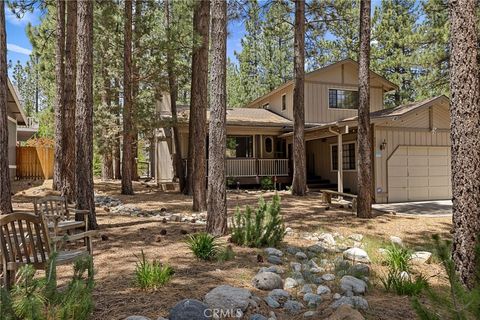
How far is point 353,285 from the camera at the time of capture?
183 inches

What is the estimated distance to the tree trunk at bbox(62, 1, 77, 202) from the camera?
11031 mm

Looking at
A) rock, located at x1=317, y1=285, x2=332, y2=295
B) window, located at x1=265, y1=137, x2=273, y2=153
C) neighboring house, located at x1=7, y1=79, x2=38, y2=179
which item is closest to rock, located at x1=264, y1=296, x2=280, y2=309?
rock, located at x1=317, y1=285, x2=332, y2=295

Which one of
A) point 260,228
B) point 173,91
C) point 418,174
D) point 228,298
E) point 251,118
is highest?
point 173,91

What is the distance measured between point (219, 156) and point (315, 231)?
9.67 feet

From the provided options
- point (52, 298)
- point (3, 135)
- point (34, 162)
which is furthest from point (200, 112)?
point (34, 162)

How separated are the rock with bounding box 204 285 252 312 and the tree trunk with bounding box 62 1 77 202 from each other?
835 centimetres

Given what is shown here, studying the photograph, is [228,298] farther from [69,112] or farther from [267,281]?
[69,112]

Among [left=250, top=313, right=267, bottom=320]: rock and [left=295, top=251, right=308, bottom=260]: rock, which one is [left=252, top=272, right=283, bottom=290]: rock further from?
[left=295, top=251, right=308, bottom=260]: rock

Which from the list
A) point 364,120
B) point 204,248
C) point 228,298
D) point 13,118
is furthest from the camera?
point 13,118

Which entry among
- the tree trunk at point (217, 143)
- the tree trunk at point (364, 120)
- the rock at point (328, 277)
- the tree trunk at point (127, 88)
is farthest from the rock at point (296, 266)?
the tree trunk at point (127, 88)

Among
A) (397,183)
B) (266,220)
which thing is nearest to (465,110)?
(266,220)

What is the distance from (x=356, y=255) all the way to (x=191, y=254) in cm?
274

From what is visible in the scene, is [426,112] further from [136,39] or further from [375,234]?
[136,39]

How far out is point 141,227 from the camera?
7.61 m
